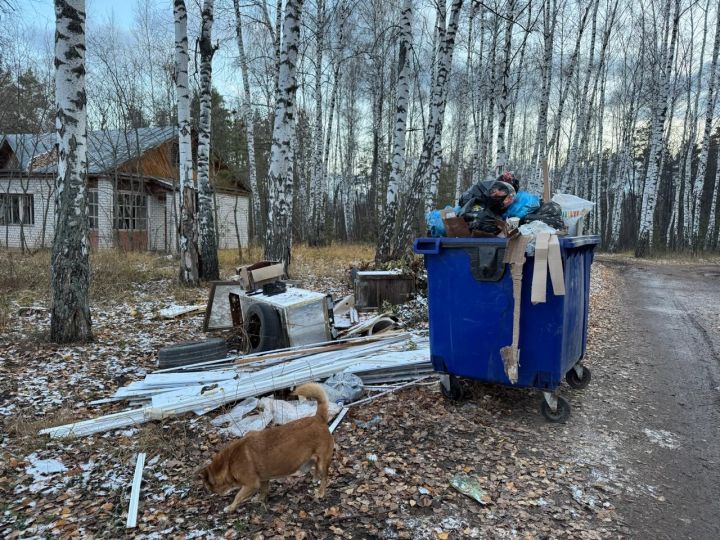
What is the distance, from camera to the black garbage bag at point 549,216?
11.9ft

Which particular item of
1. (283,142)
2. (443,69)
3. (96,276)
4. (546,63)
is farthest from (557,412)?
(546,63)

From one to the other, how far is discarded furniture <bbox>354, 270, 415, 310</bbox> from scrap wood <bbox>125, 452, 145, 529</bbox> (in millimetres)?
4726

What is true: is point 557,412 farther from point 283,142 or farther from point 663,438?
point 283,142

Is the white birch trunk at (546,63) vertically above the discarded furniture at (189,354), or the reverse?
the white birch trunk at (546,63)

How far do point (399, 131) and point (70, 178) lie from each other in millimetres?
6307

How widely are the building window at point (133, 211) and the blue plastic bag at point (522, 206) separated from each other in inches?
725

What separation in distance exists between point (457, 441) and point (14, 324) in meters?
5.99

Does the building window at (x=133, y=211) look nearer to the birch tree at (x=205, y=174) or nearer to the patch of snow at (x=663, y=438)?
the birch tree at (x=205, y=174)

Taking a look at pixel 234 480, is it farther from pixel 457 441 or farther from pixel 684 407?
pixel 684 407

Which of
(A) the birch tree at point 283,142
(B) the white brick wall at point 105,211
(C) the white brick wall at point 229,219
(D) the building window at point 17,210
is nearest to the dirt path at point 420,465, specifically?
(A) the birch tree at point 283,142

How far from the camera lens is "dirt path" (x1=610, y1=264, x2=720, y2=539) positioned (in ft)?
8.66

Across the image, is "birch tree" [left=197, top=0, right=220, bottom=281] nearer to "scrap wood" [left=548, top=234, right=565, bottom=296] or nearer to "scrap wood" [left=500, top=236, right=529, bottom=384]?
"scrap wood" [left=500, top=236, right=529, bottom=384]

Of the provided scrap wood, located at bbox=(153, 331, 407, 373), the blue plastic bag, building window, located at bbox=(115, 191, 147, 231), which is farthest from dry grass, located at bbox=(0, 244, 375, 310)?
the blue plastic bag

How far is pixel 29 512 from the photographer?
2561mm
